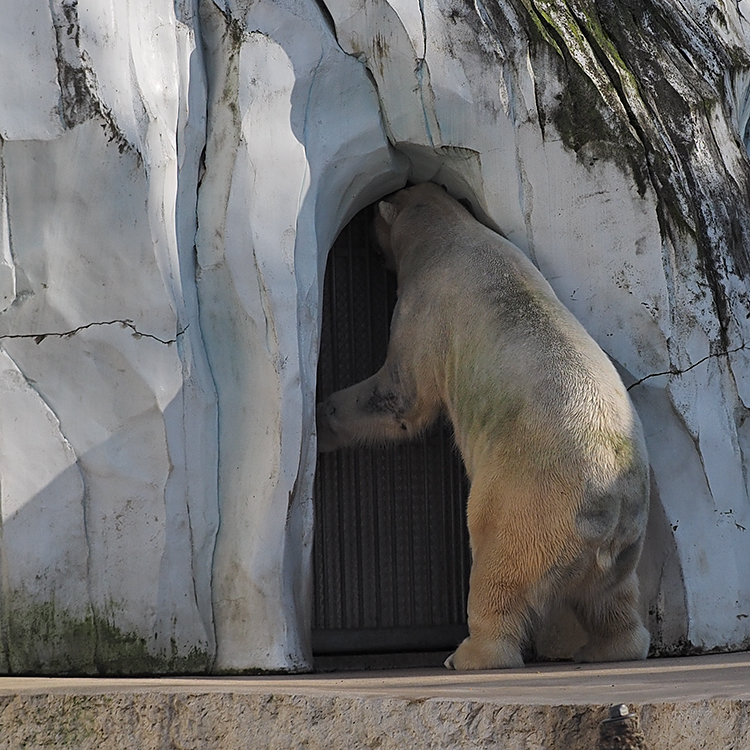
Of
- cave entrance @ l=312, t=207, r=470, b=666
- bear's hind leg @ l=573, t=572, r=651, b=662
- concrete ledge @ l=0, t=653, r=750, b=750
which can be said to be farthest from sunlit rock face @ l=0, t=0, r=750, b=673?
concrete ledge @ l=0, t=653, r=750, b=750

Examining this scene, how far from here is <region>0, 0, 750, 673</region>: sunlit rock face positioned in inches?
146

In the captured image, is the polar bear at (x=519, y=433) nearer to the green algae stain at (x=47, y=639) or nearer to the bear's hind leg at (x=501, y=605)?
the bear's hind leg at (x=501, y=605)

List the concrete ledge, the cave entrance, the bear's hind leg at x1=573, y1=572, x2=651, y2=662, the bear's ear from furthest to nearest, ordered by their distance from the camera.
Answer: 1. the cave entrance
2. the bear's ear
3. the bear's hind leg at x1=573, y1=572, x2=651, y2=662
4. the concrete ledge

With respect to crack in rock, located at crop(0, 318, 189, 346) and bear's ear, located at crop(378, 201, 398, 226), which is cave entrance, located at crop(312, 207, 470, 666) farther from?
crack in rock, located at crop(0, 318, 189, 346)

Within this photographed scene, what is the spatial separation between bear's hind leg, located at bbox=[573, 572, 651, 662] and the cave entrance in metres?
1.07

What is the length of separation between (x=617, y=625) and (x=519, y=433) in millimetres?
742

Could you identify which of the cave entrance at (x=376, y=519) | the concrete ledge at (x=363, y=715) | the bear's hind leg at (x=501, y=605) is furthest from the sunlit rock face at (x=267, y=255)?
the concrete ledge at (x=363, y=715)

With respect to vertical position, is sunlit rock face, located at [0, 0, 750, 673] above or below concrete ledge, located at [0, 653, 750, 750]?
above

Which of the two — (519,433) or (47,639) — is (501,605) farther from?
(47,639)

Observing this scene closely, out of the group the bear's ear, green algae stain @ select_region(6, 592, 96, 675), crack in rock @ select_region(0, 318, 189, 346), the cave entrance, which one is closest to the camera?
green algae stain @ select_region(6, 592, 96, 675)

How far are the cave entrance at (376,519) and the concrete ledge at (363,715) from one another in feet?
6.53

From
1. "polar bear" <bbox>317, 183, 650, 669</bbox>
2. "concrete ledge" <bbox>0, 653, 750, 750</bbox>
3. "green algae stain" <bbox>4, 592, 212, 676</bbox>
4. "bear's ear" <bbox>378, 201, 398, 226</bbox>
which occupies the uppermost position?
"bear's ear" <bbox>378, 201, 398, 226</bbox>

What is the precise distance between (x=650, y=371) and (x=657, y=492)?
1.42 ft

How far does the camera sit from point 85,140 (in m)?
3.75
